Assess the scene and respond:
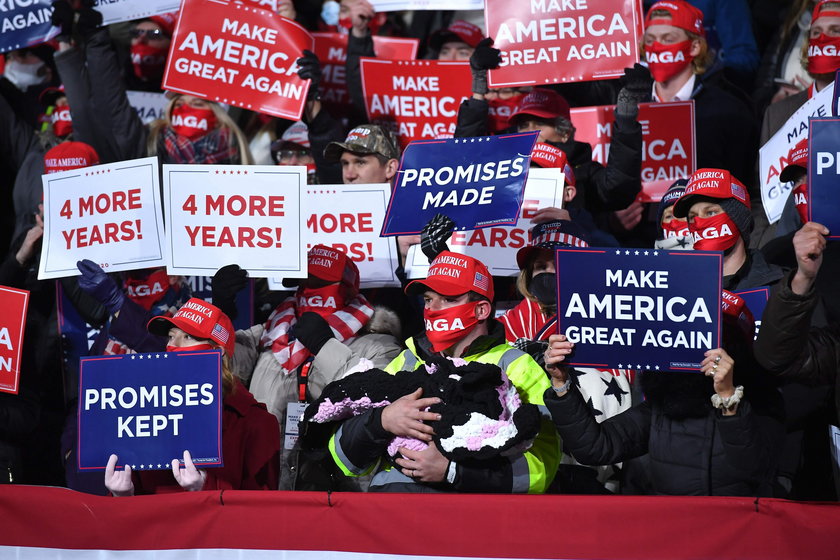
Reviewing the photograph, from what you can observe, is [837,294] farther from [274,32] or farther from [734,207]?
[274,32]

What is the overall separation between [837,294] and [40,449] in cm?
482

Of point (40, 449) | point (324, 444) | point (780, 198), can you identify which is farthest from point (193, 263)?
point (780, 198)

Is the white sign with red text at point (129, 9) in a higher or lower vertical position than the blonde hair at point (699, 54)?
higher

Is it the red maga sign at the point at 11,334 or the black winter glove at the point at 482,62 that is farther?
the black winter glove at the point at 482,62

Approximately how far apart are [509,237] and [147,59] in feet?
14.5

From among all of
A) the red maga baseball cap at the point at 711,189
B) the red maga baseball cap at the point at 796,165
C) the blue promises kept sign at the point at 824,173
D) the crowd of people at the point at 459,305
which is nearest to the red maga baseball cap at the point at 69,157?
the crowd of people at the point at 459,305

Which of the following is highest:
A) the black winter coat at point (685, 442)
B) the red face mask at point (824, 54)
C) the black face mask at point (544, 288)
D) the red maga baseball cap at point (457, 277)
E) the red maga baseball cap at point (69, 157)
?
the red face mask at point (824, 54)

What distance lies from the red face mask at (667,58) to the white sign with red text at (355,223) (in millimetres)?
2303

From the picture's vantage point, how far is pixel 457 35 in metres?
10.1

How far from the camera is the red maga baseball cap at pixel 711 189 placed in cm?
641

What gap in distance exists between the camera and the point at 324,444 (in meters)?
5.90

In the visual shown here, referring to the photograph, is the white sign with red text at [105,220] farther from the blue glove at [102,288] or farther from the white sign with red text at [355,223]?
the white sign with red text at [355,223]

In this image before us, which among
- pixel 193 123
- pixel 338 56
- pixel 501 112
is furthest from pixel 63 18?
pixel 501 112

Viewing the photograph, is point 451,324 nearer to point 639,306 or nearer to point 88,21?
point 639,306
